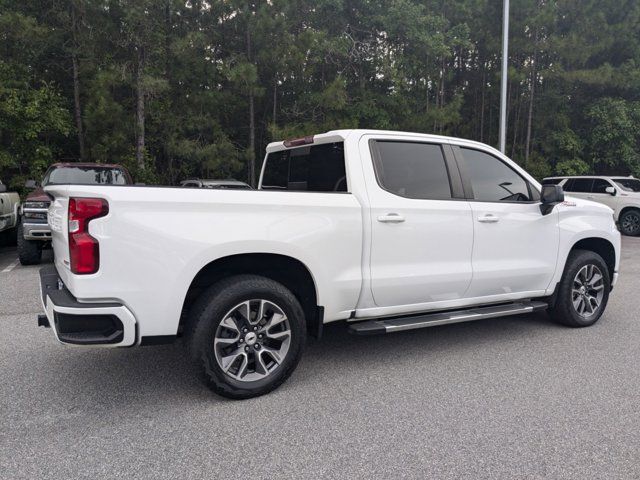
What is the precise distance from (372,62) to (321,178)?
15996 mm

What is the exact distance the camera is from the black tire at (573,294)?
4.95 meters

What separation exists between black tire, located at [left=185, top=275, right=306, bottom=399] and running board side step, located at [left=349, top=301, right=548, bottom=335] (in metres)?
0.51

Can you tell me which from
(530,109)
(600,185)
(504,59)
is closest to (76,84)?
(504,59)

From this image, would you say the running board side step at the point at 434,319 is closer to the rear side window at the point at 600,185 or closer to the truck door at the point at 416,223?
the truck door at the point at 416,223

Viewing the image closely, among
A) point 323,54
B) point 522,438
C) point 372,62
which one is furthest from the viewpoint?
point 372,62

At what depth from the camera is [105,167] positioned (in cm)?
975

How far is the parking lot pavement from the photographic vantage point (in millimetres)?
2598

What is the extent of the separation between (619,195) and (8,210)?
1628 cm

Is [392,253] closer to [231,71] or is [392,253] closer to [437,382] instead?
[437,382]

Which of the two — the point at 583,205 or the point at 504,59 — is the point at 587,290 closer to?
the point at 583,205

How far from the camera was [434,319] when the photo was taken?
4.01 metres

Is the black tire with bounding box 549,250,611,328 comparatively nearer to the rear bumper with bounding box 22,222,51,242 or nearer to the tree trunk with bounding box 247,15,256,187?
the rear bumper with bounding box 22,222,51,242

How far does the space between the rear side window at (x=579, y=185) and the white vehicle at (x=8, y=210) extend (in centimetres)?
1535

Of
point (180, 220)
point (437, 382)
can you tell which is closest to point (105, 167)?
point (180, 220)
